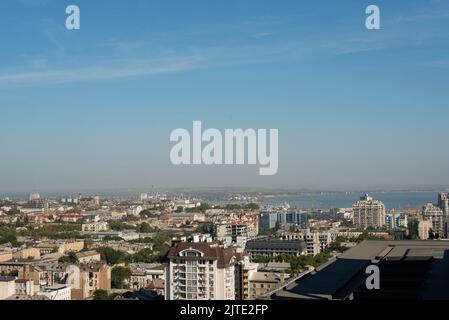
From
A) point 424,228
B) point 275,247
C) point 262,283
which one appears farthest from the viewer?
point 424,228

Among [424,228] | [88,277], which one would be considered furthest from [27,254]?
[424,228]

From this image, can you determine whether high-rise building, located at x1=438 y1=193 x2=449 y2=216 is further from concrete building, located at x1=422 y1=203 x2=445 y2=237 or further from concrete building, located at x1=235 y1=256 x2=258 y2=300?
concrete building, located at x1=235 y1=256 x2=258 y2=300

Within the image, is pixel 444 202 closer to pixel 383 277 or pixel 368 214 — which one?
pixel 368 214

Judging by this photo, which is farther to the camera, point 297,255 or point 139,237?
point 139,237
